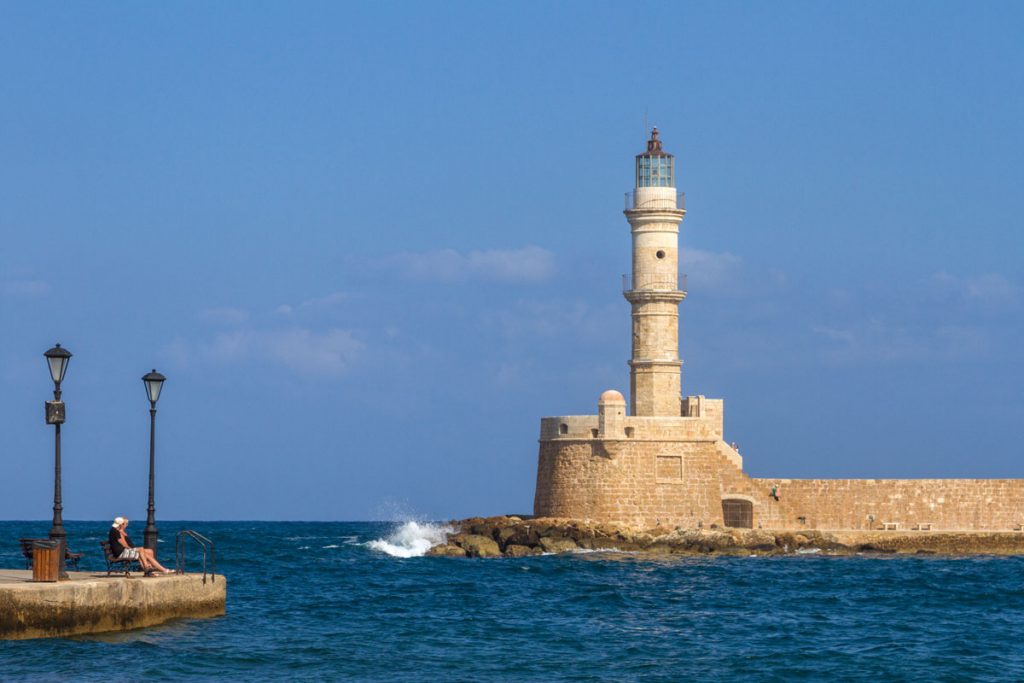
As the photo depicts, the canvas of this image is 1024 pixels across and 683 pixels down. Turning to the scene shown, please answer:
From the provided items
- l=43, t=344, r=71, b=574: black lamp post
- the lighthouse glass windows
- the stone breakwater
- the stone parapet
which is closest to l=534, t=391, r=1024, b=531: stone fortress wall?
the stone parapet

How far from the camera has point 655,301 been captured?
44.7 metres

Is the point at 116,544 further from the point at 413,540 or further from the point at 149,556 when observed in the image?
the point at 413,540

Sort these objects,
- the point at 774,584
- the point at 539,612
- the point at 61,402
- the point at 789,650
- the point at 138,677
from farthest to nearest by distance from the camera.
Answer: the point at 774,584, the point at 539,612, the point at 789,650, the point at 61,402, the point at 138,677

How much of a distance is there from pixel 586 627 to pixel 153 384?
763cm

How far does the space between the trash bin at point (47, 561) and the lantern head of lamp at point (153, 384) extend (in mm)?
3343

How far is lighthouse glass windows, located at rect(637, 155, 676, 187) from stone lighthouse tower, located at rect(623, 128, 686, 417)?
430mm

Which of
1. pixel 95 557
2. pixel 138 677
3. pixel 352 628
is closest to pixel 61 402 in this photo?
pixel 138 677

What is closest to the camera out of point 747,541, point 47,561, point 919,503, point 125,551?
point 47,561

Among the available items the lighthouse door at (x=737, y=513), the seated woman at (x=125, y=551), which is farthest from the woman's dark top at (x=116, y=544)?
the lighthouse door at (x=737, y=513)

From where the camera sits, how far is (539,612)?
27.2 m

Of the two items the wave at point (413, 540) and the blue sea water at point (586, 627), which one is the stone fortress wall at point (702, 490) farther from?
the wave at point (413, 540)

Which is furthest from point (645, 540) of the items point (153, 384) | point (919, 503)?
point (153, 384)

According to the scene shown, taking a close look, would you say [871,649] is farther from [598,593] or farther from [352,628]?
[598,593]

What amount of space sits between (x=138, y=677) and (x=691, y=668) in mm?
6905
